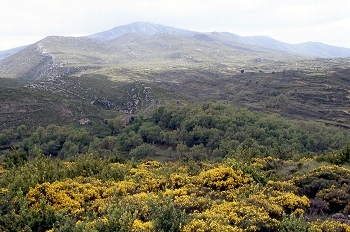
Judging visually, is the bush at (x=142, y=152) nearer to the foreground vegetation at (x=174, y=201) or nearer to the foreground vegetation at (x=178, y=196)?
the foreground vegetation at (x=178, y=196)

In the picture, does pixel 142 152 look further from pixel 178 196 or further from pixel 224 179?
pixel 178 196

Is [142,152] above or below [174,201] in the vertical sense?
below

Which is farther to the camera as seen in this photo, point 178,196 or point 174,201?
point 178,196

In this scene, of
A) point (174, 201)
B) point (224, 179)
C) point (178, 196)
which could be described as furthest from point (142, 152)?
point (174, 201)

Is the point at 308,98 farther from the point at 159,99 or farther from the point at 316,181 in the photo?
the point at 316,181

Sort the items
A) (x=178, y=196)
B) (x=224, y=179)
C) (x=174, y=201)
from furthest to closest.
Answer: (x=224, y=179)
(x=178, y=196)
(x=174, y=201)

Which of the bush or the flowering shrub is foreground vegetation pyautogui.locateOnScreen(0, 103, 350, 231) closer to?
the flowering shrub

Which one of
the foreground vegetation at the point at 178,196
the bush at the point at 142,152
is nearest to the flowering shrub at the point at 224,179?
the foreground vegetation at the point at 178,196

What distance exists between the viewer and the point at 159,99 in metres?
178

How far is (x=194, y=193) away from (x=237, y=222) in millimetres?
5269

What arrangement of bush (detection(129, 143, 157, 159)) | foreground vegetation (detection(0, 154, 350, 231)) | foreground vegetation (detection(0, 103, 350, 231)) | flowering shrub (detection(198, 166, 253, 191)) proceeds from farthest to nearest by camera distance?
bush (detection(129, 143, 157, 159)) → flowering shrub (detection(198, 166, 253, 191)) → foreground vegetation (detection(0, 103, 350, 231)) → foreground vegetation (detection(0, 154, 350, 231))

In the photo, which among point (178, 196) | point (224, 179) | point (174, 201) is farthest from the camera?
point (224, 179)

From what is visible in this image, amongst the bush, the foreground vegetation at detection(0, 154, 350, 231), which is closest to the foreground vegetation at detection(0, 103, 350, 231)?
the foreground vegetation at detection(0, 154, 350, 231)

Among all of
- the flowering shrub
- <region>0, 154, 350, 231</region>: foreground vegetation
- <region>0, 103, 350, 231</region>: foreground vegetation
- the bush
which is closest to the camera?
<region>0, 154, 350, 231</region>: foreground vegetation
